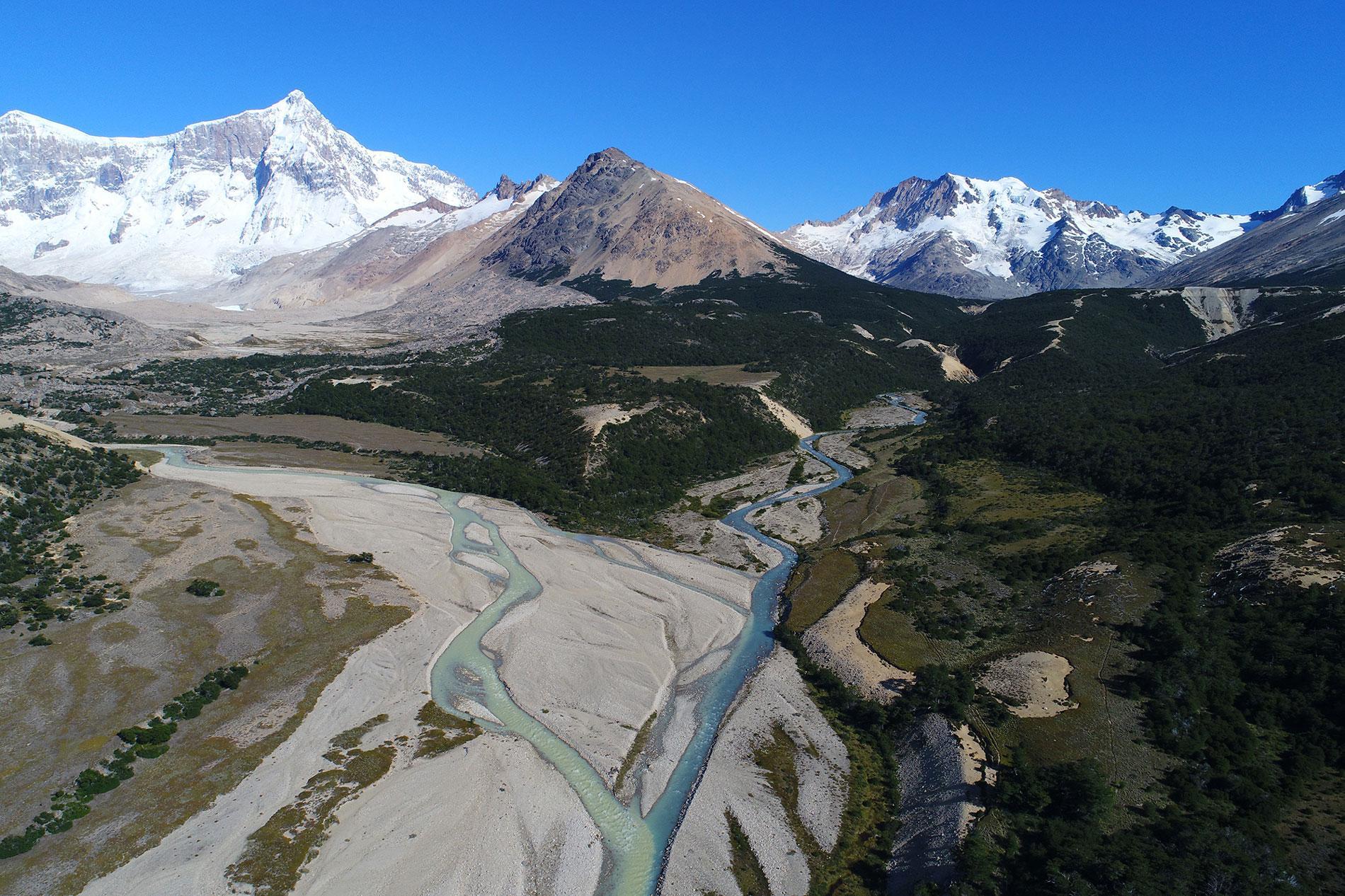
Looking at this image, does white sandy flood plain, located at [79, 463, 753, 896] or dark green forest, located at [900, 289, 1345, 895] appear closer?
dark green forest, located at [900, 289, 1345, 895]

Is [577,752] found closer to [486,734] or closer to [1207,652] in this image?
[486,734]

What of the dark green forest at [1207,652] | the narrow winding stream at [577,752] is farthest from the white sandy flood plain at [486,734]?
the dark green forest at [1207,652]

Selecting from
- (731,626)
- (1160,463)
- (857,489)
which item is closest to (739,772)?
(731,626)

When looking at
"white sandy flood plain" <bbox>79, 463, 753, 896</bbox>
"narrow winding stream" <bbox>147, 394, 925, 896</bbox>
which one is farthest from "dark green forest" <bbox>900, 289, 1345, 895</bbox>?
"white sandy flood plain" <bbox>79, 463, 753, 896</bbox>

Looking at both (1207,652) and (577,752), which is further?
(1207,652)

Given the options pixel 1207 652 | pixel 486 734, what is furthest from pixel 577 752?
pixel 1207 652

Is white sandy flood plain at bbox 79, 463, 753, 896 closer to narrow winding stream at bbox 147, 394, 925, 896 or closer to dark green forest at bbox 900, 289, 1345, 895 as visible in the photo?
narrow winding stream at bbox 147, 394, 925, 896

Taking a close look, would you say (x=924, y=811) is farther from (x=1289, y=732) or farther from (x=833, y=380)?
(x=833, y=380)

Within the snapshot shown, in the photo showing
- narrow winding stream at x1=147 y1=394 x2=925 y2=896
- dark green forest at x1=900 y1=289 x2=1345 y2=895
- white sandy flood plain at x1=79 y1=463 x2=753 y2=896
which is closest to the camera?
dark green forest at x1=900 y1=289 x2=1345 y2=895
